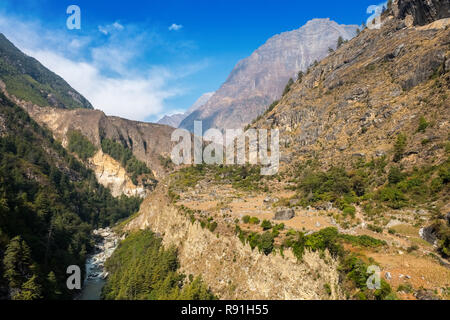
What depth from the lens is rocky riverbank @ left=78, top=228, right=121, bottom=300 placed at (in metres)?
44.1

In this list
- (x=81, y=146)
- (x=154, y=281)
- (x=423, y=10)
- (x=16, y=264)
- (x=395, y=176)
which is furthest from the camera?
(x=81, y=146)

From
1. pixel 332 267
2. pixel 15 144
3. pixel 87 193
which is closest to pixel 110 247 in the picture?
pixel 87 193

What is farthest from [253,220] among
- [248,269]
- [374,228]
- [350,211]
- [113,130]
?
[113,130]

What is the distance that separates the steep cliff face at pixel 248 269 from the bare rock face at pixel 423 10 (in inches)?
2318

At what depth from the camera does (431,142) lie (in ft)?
104

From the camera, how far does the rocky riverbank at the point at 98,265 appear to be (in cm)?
4406

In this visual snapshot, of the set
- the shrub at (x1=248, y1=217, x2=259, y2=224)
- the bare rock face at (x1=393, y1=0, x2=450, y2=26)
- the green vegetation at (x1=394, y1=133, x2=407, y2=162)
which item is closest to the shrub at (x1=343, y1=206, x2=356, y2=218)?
the shrub at (x1=248, y1=217, x2=259, y2=224)

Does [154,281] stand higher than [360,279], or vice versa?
[360,279]

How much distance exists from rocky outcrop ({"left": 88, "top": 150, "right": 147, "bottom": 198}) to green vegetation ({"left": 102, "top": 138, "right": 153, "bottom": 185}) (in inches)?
142

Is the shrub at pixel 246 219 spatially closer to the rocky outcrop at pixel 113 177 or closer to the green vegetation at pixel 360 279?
the green vegetation at pixel 360 279

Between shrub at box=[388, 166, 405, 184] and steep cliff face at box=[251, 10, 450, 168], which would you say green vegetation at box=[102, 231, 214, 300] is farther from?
steep cliff face at box=[251, 10, 450, 168]

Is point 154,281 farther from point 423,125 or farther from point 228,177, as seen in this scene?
point 423,125

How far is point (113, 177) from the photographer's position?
136 m

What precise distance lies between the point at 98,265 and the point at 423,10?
293 feet
